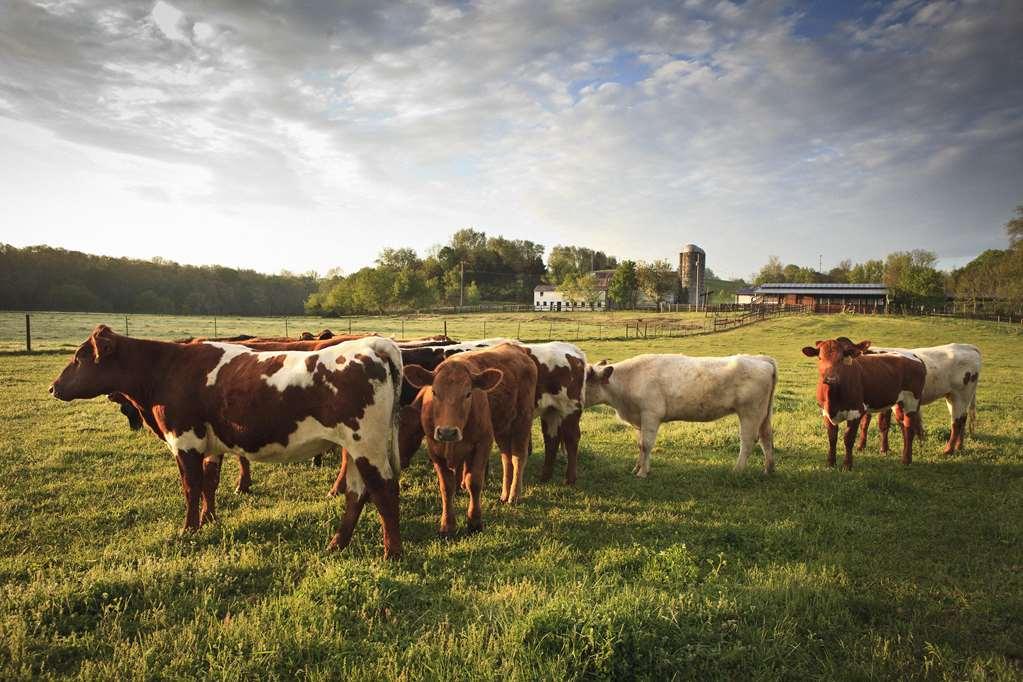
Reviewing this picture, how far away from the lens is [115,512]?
645 cm

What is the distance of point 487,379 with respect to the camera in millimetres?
6281

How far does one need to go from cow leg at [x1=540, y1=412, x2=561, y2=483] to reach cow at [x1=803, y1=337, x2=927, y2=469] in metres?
4.35

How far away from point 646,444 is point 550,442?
1549 mm

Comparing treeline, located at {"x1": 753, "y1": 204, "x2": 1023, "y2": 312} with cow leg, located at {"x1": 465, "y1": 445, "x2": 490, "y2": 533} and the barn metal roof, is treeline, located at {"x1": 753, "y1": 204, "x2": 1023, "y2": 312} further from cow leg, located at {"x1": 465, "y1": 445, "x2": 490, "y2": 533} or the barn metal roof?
cow leg, located at {"x1": 465, "y1": 445, "x2": 490, "y2": 533}

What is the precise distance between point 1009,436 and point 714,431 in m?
5.65

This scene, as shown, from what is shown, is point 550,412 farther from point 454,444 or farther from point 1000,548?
point 1000,548

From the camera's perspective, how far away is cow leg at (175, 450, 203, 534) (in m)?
5.93

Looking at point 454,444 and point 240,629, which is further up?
point 454,444

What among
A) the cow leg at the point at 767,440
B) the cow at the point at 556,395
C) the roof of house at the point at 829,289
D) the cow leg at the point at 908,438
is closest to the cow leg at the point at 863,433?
the cow leg at the point at 908,438

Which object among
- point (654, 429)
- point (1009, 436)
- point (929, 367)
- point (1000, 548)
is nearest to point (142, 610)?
point (654, 429)

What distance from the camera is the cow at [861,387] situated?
9.09m

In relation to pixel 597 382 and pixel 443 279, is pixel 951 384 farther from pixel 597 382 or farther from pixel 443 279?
pixel 443 279

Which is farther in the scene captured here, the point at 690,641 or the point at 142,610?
the point at 142,610

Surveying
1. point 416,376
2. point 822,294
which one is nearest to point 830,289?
point 822,294
